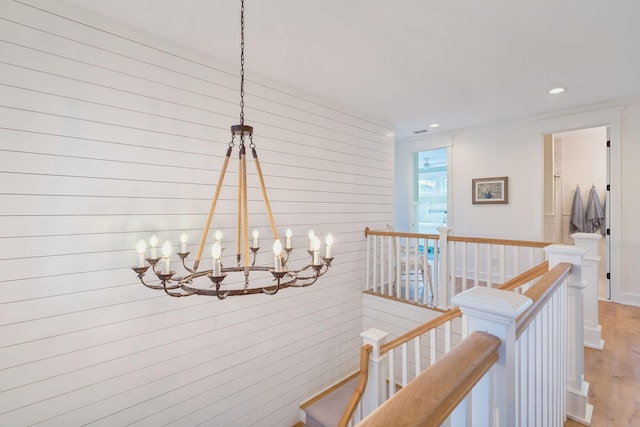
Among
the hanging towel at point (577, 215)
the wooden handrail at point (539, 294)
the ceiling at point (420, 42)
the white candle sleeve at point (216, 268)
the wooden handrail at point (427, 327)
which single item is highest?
the ceiling at point (420, 42)

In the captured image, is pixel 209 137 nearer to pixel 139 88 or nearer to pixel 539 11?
pixel 139 88

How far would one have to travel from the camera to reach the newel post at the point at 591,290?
2.80m

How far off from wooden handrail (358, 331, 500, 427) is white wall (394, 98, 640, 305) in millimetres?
4733

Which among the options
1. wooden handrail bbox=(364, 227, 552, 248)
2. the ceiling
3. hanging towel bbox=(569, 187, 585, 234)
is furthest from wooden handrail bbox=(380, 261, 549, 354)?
hanging towel bbox=(569, 187, 585, 234)

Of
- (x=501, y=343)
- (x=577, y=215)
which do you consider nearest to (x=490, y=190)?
(x=577, y=215)

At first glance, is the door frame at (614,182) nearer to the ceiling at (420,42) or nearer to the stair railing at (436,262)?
the ceiling at (420,42)

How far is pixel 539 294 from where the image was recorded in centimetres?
107

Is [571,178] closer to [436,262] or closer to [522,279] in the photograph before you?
[436,262]

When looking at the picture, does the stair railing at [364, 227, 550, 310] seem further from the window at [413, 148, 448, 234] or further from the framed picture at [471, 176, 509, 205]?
the window at [413, 148, 448, 234]

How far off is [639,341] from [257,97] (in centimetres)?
460

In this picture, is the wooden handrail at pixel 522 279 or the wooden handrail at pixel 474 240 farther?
the wooden handrail at pixel 474 240

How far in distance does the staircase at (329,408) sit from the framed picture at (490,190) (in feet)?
12.0

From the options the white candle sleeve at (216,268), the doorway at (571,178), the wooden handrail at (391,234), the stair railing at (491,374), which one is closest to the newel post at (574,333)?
the stair railing at (491,374)

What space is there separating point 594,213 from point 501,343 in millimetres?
6565
